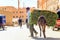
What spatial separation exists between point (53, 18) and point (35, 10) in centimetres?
49

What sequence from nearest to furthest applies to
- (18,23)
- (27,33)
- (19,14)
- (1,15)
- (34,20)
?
(34,20) < (27,33) < (19,14) < (18,23) < (1,15)

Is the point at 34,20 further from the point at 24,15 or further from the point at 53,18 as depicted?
the point at 24,15

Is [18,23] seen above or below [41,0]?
below

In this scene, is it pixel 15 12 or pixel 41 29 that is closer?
pixel 41 29

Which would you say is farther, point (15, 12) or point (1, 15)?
point (1, 15)

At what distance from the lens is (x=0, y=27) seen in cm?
763

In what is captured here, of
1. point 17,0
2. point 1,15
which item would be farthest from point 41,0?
point 1,15

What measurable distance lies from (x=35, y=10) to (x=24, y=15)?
87cm

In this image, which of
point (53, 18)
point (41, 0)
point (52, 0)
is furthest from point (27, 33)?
point (52, 0)

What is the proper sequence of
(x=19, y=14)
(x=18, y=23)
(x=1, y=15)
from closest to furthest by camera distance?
(x=19, y=14)
(x=18, y=23)
(x=1, y=15)

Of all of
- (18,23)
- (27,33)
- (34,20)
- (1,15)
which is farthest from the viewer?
(1,15)

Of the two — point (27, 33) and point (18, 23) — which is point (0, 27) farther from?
point (27, 33)

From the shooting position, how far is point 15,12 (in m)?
7.28

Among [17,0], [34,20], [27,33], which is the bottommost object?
[27,33]
